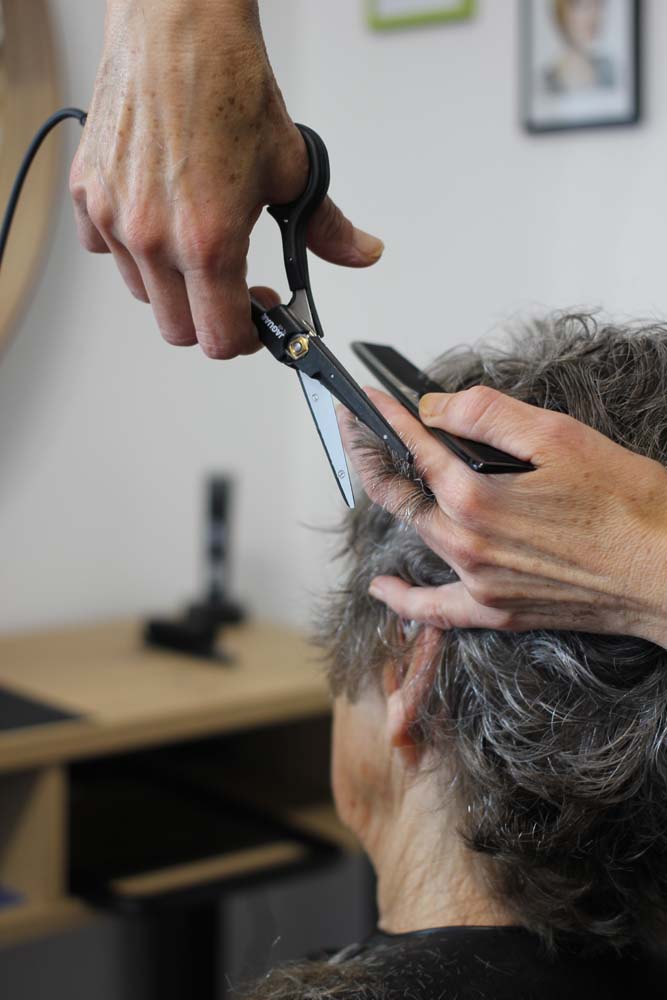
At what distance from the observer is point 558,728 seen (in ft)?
2.87

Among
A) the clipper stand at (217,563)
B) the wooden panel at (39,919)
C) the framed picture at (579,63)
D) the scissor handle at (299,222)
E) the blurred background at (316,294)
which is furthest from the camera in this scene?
the clipper stand at (217,563)

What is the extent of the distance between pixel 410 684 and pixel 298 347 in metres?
0.27

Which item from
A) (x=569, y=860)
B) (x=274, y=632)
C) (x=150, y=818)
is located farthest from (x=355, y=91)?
(x=569, y=860)

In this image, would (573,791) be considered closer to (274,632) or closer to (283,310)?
(283,310)

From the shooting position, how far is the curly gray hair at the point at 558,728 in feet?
2.86

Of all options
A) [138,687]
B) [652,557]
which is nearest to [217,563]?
[138,687]

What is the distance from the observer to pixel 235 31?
849 mm

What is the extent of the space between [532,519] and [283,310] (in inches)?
9.6

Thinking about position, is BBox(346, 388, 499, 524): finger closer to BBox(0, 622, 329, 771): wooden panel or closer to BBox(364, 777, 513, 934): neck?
BBox(364, 777, 513, 934): neck

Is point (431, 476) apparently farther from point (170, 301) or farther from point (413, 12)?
point (413, 12)

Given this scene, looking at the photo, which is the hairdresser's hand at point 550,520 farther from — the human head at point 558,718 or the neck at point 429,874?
the neck at point 429,874

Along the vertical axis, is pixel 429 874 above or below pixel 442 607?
below

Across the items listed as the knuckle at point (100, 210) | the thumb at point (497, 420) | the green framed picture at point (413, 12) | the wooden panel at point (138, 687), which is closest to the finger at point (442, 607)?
the thumb at point (497, 420)

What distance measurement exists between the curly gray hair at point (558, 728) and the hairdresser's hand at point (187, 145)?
0.19 meters
